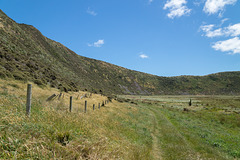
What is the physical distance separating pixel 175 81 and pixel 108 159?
160944 mm

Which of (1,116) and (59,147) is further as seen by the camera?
(1,116)

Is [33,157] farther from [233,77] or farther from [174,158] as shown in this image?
[233,77]

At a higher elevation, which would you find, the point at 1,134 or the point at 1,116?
the point at 1,116

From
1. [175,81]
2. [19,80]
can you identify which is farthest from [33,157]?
[175,81]

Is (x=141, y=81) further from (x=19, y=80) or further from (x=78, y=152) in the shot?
(x=78, y=152)

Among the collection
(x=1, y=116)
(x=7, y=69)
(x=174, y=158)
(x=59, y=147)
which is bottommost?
(x=174, y=158)

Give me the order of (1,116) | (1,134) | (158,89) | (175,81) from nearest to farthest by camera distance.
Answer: (1,134), (1,116), (158,89), (175,81)

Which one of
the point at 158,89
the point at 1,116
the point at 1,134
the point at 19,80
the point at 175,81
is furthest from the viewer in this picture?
the point at 175,81

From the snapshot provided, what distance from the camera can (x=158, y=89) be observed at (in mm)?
130000

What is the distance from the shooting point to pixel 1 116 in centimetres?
402

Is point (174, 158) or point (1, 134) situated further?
point (174, 158)

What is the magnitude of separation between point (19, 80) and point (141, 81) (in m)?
116

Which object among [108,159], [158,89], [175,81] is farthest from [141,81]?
[108,159]

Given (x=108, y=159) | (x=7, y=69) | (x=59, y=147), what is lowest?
(x=108, y=159)
